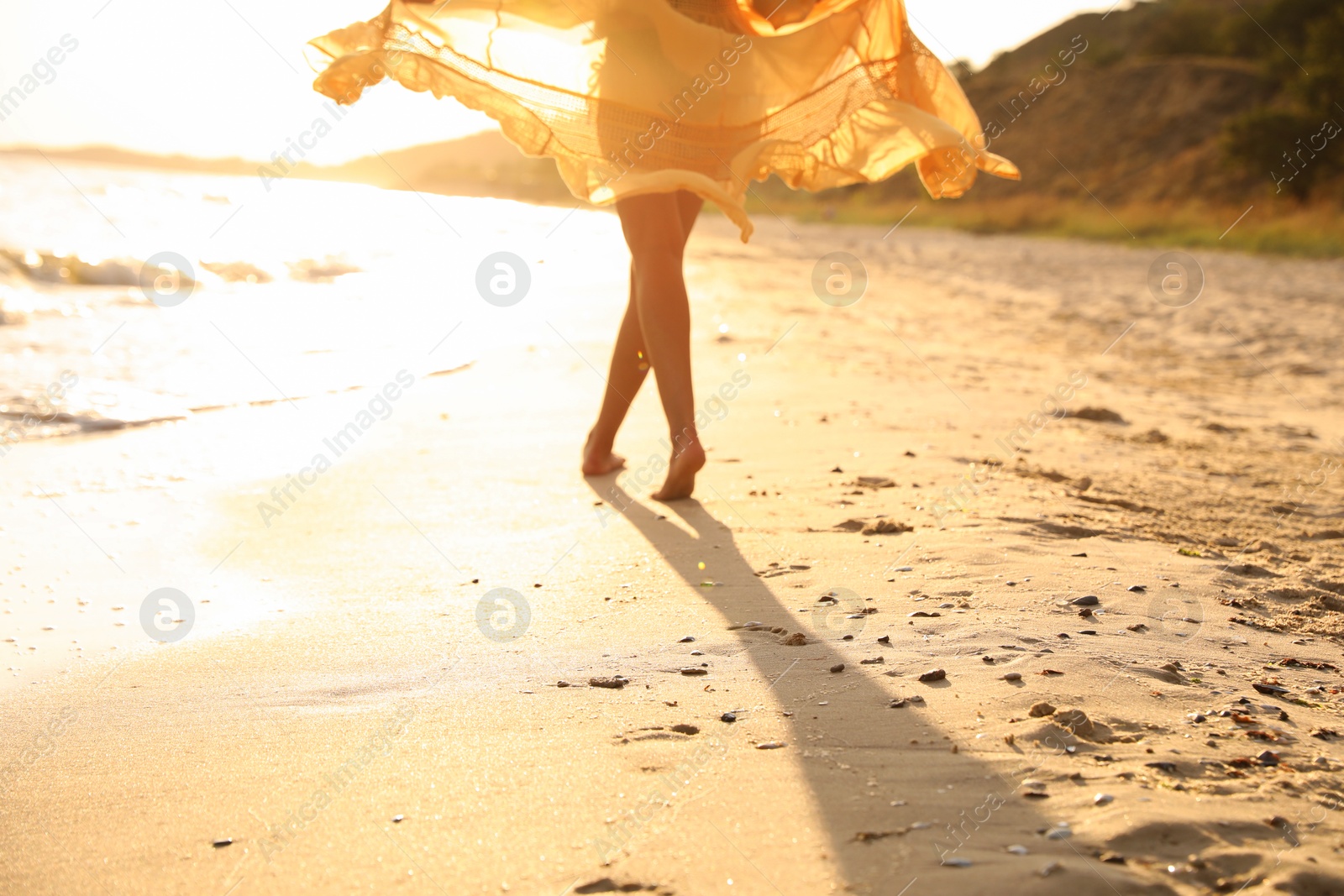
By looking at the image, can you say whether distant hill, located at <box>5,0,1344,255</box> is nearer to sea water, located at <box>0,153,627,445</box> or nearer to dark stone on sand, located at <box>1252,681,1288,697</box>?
sea water, located at <box>0,153,627,445</box>

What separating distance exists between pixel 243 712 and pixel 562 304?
563 centimetres

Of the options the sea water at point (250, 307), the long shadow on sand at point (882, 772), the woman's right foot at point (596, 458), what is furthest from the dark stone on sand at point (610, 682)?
the sea water at point (250, 307)

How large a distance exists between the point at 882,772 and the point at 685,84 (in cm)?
175

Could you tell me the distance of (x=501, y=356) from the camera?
205 inches

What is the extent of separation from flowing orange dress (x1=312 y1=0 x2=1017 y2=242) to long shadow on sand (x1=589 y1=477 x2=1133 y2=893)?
3.59ft

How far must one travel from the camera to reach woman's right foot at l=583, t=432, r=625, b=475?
3.08 m

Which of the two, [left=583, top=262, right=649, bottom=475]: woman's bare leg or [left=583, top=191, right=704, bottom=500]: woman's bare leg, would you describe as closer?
[left=583, top=191, right=704, bottom=500]: woman's bare leg

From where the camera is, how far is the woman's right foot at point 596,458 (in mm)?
3082

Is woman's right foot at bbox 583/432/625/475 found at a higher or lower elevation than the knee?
lower

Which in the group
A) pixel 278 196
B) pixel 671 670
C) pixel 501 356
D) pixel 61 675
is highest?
pixel 278 196

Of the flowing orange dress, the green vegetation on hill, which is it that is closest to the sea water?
the flowing orange dress

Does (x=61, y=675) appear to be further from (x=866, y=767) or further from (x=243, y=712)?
(x=866, y=767)

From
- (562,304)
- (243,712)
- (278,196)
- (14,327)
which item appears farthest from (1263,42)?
(243,712)

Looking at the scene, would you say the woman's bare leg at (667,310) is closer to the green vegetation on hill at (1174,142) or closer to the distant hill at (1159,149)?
the distant hill at (1159,149)
